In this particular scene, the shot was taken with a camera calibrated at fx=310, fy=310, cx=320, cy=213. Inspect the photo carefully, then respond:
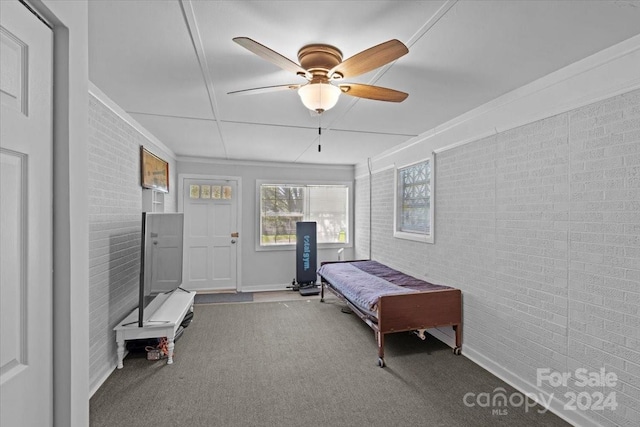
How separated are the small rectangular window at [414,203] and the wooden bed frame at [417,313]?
78 cm

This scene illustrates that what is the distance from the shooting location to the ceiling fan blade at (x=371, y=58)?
146 cm

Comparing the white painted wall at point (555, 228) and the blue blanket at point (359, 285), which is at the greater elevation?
the white painted wall at point (555, 228)

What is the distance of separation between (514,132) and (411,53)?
124cm

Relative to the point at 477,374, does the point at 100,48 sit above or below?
above

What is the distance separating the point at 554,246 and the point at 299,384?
7.13 ft

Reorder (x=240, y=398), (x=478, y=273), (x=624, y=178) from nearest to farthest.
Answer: (x=624, y=178) < (x=240, y=398) < (x=478, y=273)

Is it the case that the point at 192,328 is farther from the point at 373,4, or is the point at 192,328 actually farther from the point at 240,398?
the point at 373,4

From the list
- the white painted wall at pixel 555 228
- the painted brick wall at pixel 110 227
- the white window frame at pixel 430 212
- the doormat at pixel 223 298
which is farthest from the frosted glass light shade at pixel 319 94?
the doormat at pixel 223 298

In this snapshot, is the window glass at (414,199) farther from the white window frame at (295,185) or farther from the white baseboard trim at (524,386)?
the white window frame at (295,185)

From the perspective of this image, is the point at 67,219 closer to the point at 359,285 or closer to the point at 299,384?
the point at 299,384

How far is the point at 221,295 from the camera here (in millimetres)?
5203

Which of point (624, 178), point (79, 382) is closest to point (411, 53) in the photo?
point (624, 178)

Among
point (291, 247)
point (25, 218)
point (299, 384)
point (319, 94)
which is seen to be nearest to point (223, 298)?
point (291, 247)

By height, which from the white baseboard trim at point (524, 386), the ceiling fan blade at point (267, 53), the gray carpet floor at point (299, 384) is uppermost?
the ceiling fan blade at point (267, 53)
